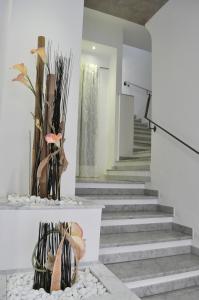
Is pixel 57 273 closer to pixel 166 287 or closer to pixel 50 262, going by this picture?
pixel 50 262

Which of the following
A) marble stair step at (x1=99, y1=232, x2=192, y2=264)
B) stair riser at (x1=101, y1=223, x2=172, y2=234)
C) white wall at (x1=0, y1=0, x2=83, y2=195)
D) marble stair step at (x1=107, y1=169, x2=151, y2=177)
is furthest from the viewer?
marble stair step at (x1=107, y1=169, x2=151, y2=177)

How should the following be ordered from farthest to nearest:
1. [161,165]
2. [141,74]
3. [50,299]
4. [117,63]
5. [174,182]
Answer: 1. [141,74]
2. [117,63]
3. [161,165]
4. [174,182]
5. [50,299]

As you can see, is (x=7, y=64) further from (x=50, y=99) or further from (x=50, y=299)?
(x=50, y=299)

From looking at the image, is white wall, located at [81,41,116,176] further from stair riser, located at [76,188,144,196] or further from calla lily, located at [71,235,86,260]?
calla lily, located at [71,235,86,260]

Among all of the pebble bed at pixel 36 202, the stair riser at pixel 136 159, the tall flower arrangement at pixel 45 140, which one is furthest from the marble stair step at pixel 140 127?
the pebble bed at pixel 36 202

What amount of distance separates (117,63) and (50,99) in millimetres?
3760

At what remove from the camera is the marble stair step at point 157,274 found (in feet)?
7.23

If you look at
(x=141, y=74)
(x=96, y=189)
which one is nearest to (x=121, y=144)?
(x=96, y=189)

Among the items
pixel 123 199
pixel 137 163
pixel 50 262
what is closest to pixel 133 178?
pixel 137 163

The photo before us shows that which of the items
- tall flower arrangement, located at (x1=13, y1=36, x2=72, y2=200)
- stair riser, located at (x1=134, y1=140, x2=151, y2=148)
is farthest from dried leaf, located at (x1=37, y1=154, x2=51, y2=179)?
stair riser, located at (x1=134, y1=140, x2=151, y2=148)

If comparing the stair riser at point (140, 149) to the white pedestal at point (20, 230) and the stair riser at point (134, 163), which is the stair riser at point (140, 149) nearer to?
the stair riser at point (134, 163)

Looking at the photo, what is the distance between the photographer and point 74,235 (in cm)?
140

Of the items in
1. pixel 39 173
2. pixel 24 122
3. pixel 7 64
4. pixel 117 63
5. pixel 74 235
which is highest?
pixel 117 63

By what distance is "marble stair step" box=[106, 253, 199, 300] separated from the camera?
7.23 ft
